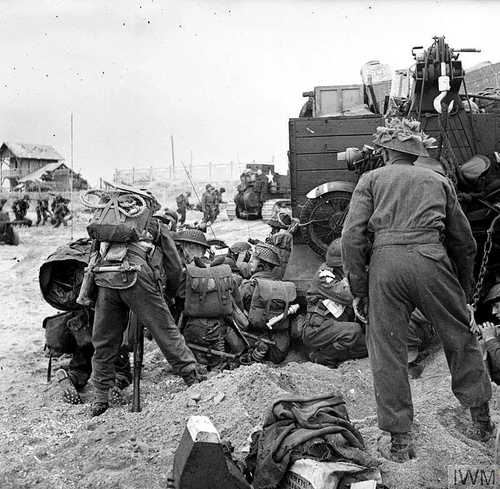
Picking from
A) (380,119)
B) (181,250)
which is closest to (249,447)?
(181,250)

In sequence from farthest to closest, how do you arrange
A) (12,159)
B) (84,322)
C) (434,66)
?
(12,159)
(434,66)
(84,322)

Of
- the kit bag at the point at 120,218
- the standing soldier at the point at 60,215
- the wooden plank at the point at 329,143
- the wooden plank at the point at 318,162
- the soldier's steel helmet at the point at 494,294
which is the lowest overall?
the standing soldier at the point at 60,215

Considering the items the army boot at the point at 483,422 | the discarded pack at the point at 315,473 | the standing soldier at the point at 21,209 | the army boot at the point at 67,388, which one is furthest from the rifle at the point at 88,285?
the standing soldier at the point at 21,209

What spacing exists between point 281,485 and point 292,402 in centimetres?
47

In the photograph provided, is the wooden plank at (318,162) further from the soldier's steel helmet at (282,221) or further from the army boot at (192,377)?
the army boot at (192,377)

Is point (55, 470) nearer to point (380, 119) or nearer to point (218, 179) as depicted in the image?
point (380, 119)

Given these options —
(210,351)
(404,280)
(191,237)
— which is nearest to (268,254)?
(191,237)

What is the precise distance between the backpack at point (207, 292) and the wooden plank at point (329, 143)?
2738 mm

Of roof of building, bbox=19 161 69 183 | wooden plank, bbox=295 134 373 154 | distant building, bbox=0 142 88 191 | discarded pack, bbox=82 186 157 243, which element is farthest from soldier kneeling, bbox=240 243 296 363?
roof of building, bbox=19 161 69 183

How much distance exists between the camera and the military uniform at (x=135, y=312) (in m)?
5.20

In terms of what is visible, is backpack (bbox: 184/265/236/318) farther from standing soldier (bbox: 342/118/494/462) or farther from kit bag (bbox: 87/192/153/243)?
standing soldier (bbox: 342/118/494/462)

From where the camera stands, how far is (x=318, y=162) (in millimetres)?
8375

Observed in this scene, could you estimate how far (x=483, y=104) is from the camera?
894 centimetres
